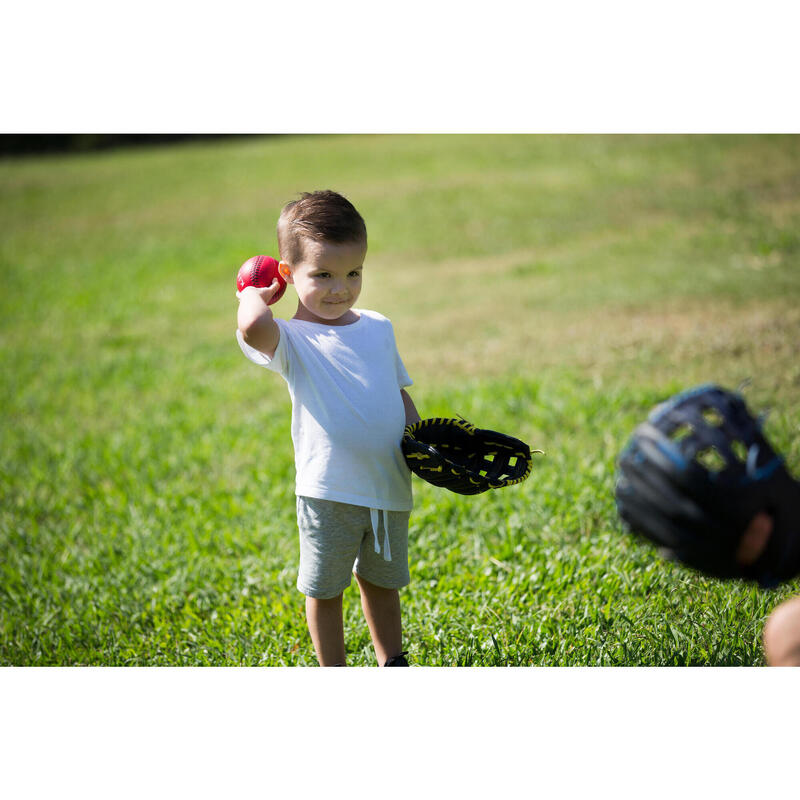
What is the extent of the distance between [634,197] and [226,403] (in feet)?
20.8

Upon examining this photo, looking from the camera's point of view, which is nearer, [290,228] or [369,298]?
[290,228]

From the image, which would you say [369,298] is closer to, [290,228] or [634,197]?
[634,197]

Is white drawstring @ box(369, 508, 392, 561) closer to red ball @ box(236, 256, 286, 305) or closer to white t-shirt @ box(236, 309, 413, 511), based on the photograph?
white t-shirt @ box(236, 309, 413, 511)

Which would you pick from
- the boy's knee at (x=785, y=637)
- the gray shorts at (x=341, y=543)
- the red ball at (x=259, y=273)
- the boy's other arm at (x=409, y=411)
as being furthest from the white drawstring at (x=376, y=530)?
the boy's knee at (x=785, y=637)

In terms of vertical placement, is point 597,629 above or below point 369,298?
→ below

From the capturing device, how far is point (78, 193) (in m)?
15.6

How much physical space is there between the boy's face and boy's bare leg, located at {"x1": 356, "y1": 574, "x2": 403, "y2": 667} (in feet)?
2.93

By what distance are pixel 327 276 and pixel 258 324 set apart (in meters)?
0.29

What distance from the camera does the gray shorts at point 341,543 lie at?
2.78 metres

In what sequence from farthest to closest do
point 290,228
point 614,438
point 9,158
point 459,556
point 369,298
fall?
point 9,158 → point 369,298 → point 614,438 → point 459,556 → point 290,228

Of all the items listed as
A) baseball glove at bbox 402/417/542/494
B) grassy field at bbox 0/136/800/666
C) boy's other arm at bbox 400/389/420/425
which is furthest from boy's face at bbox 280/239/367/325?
grassy field at bbox 0/136/800/666

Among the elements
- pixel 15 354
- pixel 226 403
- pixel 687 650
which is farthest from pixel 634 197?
pixel 687 650

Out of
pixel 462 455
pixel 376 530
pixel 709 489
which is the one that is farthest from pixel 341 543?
pixel 709 489

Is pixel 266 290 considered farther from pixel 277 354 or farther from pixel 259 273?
pixel 277 354
